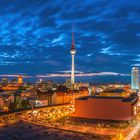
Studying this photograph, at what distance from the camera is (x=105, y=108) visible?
56.0 ft

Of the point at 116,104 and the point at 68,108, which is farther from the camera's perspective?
the point at 68,108

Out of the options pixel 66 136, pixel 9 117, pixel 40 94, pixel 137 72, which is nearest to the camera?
pixel 66 136

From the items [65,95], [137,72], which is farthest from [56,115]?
[137,72]

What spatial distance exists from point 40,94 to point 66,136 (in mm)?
11376

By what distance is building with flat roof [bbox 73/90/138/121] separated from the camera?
16672mm

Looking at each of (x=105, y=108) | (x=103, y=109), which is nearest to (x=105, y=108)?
(x=105, y=108)

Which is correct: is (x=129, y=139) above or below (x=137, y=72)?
below

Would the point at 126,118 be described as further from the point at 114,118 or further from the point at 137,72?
the point at 137,72

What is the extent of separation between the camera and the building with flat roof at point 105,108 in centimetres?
1667

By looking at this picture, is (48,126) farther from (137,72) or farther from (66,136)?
(137,72)

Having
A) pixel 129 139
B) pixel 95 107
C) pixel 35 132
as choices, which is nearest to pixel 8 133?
pixel 35 132

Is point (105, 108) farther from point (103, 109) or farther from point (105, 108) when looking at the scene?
point (103, 109)

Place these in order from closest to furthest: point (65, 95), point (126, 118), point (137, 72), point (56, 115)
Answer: point (126, 118) → point (56, 115) → point (65, 95) → point (137, 72)

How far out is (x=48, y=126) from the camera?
45.7 ft
